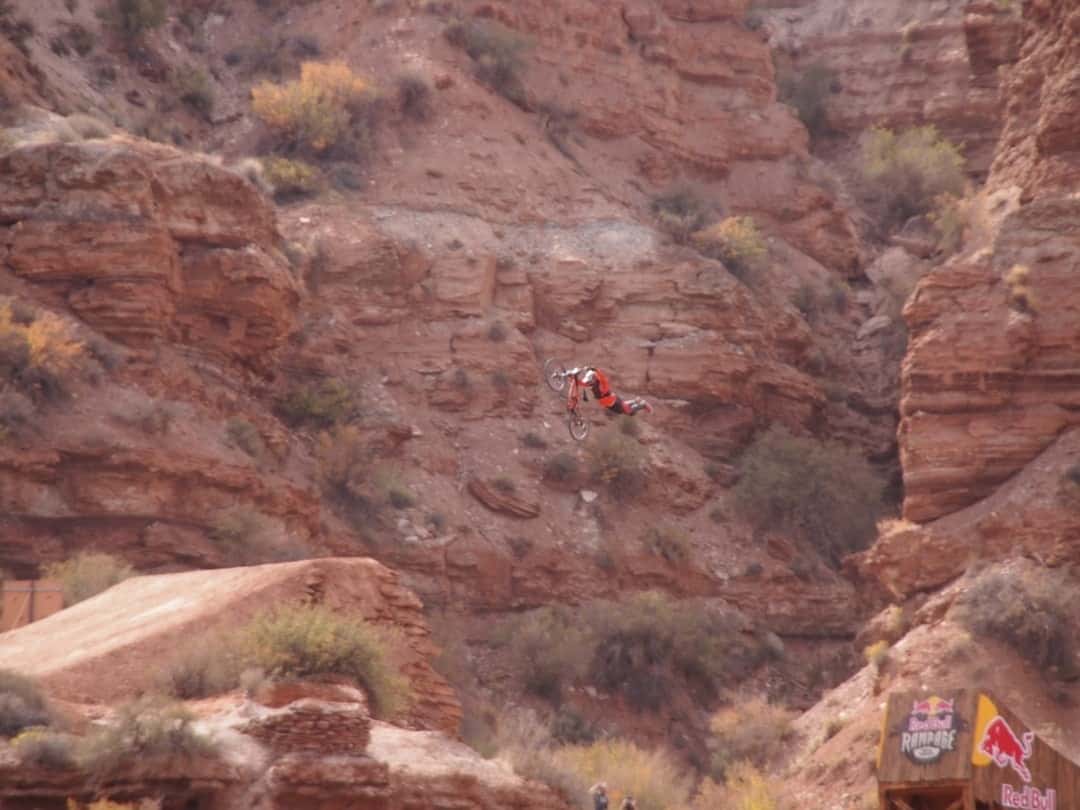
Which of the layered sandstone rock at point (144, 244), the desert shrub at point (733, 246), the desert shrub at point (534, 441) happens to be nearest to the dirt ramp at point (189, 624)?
the layered sandstone rock at point (144, 244)

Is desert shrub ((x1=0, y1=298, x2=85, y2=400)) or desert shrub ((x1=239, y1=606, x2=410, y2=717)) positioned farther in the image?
desert shrub ((x1=0, y1=298, x2=85, y2=400))

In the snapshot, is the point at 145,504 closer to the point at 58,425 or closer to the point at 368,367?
the point at 58,425

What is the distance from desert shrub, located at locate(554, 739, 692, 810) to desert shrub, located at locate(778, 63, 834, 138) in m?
30.2

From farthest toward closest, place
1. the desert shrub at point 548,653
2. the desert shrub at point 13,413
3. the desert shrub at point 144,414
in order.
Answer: the desert shrub at point 548,653, the desert shrub at point 144,414, the desert shrub at point 13,413

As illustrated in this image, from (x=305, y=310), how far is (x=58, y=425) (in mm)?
10616

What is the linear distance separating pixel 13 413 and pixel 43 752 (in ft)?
52.2

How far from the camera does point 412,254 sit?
156 ft

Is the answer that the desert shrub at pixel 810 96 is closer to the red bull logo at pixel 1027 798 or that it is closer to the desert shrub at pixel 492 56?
the desert shrub at pixel 492 56

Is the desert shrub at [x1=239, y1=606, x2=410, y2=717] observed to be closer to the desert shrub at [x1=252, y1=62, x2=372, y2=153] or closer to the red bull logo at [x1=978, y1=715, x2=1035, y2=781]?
the red bull logo at [x1=978, y1=715, x2=1035, y2=781]

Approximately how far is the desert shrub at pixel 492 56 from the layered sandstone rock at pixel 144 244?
14544mm

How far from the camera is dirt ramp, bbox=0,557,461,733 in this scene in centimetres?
2319

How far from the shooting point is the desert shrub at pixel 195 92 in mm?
52906

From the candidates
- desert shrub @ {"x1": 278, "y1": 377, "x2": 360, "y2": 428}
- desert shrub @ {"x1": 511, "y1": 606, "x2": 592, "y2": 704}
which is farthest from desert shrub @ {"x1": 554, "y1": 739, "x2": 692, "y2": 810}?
desert shrub @ {"x1": 278, "y1": 377, "x2": 360, "y2": 428}

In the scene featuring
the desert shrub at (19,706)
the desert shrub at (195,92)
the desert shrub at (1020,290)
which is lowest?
the desert shrub at (19,706)
